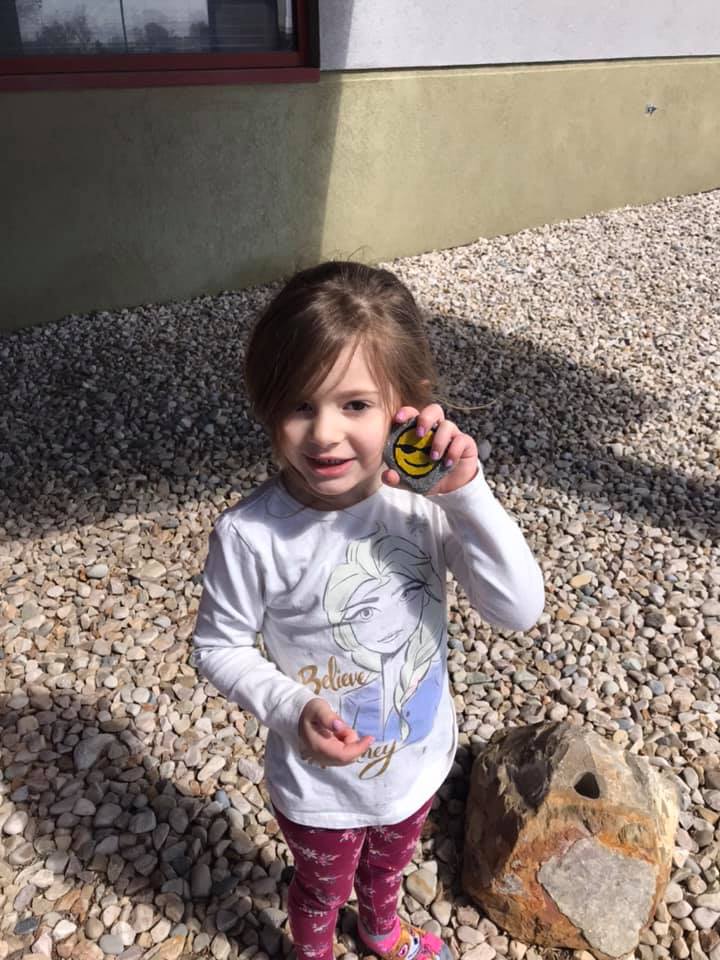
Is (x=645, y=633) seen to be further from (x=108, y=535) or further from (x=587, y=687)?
(x=108, y=535)

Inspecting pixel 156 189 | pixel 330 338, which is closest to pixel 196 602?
pixel 330 338

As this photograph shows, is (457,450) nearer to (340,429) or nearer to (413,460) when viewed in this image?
(413,460)

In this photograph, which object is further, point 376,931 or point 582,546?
point 582,546

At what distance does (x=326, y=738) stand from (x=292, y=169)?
5541 millimetres

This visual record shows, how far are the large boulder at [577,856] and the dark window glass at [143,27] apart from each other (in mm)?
5054

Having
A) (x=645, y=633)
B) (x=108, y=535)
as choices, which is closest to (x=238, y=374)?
(x=108, y=535)

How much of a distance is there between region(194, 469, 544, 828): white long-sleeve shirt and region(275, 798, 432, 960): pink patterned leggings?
3.6 inches

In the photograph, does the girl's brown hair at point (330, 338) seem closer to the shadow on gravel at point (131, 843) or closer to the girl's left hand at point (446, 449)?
the girl's left hand at point (446, 449)

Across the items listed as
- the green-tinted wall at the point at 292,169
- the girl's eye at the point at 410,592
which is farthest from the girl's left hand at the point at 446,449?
the green-tinted wall at the point at 292,169

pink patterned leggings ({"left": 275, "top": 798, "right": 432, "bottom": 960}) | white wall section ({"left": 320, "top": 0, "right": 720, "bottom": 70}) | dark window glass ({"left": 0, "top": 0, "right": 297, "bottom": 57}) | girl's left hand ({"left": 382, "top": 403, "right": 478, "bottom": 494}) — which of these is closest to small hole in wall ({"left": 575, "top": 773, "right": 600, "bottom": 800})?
pink patterned leggings ({"left": 275, "top": 798, "right": 432, "bottom": 960})

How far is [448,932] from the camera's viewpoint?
223 centimetres

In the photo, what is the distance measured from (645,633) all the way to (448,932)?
139 cm

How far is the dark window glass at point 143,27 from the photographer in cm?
513

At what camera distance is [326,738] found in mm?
1342
